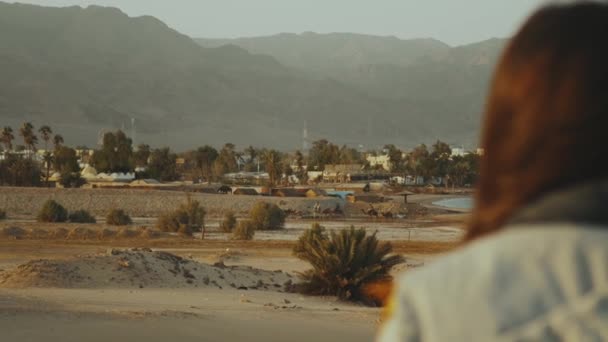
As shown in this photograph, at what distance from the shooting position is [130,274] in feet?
76.2

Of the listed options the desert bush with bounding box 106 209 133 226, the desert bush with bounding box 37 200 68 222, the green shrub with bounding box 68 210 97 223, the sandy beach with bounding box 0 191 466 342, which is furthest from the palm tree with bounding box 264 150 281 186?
the sandy beach with bounding box 0 191 466 342

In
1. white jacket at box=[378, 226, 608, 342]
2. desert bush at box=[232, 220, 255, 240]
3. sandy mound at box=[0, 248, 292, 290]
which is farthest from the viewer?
desert bush at box=[232, 220, 255, 240]

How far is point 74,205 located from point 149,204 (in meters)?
5.17

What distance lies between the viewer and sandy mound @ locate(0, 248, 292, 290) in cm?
2194

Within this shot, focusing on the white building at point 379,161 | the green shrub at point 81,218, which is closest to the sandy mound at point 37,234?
the green shrub at point 81,218

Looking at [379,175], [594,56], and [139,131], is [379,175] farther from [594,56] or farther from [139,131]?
[594,56]

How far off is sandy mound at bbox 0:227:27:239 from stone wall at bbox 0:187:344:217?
19512mm

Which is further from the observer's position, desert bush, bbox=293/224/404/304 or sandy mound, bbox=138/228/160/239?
sandy mound, bbox=138/228/160/239

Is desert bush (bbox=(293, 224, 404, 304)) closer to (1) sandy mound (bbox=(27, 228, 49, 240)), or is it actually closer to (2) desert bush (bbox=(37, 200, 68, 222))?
(1) sandy mound (bbox=(27, 228, 49, 240))

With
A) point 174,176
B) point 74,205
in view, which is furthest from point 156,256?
point 174,176

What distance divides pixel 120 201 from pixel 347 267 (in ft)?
162

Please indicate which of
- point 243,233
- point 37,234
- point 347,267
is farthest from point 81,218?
point 347,267

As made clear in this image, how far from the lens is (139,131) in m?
198

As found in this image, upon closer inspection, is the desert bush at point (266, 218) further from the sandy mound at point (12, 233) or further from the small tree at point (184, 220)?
the sandy mound at point (12, 233)
